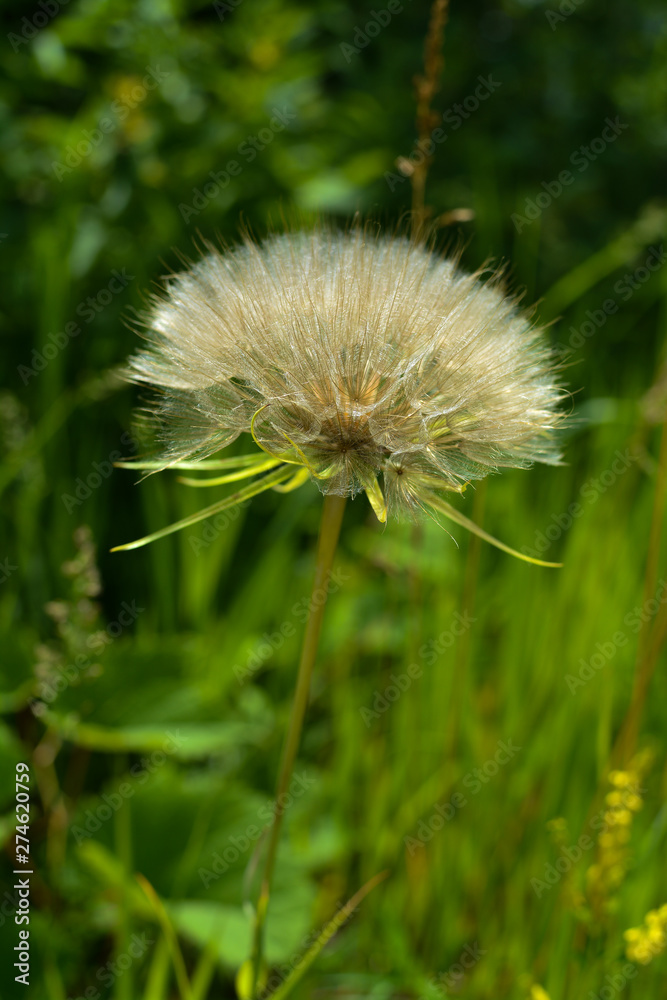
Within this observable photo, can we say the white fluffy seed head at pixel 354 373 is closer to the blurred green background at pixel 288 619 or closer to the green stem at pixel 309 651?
the green stem at pixel 309 651

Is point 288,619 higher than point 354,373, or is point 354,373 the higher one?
point 354,373

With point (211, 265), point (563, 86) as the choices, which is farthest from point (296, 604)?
point (563, 86)

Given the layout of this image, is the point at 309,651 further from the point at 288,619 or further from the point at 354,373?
the point at 288,619

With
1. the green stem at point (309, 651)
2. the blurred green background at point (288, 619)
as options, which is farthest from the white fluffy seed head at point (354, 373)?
the blurred green background at point (288, 619)

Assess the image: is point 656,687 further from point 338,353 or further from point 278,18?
point 278,18

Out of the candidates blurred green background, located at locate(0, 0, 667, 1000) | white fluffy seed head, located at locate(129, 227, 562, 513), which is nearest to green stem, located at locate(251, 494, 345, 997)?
white fluffy seed head, located at locate(129, 227, 562, 513)

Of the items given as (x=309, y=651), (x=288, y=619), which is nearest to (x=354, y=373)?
(x=309, y=651)

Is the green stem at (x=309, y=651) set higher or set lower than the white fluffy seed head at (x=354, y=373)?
lower

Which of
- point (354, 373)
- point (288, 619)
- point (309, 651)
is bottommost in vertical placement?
point (288, 619)
